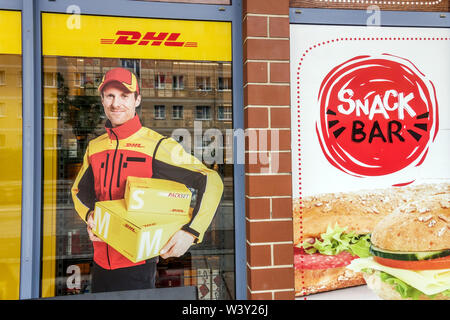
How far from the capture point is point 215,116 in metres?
2.22

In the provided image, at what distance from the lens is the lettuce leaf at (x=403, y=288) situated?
2197mm

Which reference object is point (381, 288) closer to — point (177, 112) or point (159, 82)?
point (177, 112)

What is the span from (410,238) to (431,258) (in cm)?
18

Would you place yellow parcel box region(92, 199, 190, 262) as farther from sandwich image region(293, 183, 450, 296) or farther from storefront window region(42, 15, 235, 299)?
sandwich image region(293, 183, 450, 296)

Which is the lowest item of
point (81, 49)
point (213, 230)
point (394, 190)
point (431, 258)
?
point (431, 258)

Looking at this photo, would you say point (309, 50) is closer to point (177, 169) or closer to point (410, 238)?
point (177, 169)

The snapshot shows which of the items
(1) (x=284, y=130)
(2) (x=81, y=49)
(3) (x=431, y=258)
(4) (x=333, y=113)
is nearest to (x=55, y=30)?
(2) (x=81, y=49)

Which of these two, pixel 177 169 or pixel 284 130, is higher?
pixel 284 130

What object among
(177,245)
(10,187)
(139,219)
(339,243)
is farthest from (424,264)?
(10,187)

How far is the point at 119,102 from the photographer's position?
218 cm

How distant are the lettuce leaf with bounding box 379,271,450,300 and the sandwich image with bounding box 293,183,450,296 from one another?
0.15 m

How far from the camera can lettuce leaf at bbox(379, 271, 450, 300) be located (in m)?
2.20

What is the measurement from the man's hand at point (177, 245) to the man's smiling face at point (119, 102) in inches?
31.7

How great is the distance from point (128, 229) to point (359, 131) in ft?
5.36
